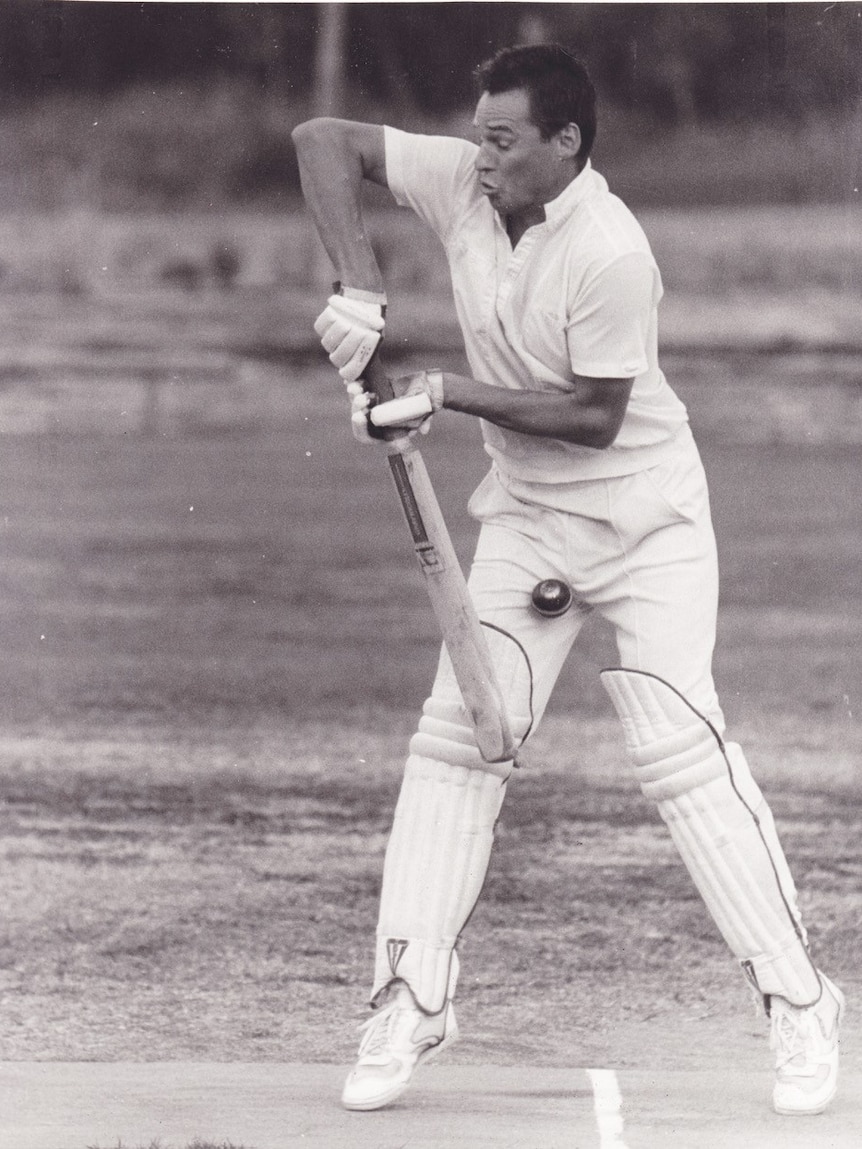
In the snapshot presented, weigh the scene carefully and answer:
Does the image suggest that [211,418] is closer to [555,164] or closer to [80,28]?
[80,28]

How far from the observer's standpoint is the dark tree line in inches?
212

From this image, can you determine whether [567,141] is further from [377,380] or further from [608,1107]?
[608,1107]

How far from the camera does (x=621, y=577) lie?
3289 millimetres

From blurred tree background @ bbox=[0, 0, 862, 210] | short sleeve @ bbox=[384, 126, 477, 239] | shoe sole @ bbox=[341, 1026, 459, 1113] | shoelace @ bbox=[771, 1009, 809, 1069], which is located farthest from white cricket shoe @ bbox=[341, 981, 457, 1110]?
blurred tree background @ bbox=[0, 0, 862, 210]

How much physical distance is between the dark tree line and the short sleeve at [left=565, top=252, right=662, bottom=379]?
1916mm

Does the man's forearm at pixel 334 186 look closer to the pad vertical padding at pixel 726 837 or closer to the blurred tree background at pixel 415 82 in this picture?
the pad vertical padding at pixel 726 837

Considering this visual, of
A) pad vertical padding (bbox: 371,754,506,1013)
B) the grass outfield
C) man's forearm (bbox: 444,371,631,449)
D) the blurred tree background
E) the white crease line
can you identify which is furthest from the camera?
the blurred tree background

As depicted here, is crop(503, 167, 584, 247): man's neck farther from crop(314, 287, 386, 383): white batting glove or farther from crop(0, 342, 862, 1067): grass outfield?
crop(0, 342, 862, 1067): grass outfield

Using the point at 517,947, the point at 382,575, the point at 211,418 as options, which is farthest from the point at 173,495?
the point at 517,947

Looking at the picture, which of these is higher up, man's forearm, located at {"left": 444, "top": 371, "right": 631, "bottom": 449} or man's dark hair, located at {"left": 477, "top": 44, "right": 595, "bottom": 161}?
man's dark hair, located at {"left": 477, "top": 44, "right": 595, "bottom": 161}

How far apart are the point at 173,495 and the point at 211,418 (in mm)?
1053

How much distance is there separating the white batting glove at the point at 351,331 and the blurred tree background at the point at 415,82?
2.06 metres

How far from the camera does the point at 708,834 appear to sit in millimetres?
3201

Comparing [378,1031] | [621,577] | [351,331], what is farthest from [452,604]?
[378,1031]
